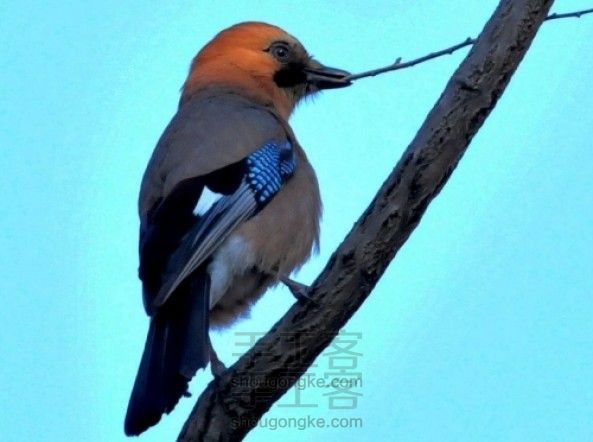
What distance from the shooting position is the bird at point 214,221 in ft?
16.0

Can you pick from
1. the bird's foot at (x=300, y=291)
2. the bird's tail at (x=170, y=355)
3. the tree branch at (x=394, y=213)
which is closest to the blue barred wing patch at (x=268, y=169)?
the bird's tail at (x=170, y=355)

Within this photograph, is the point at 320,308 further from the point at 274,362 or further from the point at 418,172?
the point at 418,172

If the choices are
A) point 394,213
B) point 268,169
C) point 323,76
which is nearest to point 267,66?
point 323,76

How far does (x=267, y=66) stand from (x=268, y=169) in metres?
1.52

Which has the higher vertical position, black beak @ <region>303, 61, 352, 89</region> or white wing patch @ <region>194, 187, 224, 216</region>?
black beak @ <region>303, 61, 352, 89</region>

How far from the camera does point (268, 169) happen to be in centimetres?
580

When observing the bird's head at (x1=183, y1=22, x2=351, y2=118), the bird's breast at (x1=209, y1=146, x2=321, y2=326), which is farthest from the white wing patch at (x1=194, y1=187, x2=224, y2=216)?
the bird's head at (x1=183, y1=22, x2=351, y2=118)

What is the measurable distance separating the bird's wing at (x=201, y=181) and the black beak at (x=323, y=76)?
704 mm

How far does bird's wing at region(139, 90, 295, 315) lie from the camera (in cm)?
512

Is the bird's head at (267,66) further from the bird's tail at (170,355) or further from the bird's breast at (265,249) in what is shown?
the bird's tail at (170,355)

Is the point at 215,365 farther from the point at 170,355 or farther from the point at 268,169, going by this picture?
the point at 268,169

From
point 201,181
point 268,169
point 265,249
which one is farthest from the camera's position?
point 268,169

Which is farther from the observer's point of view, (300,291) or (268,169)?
(268,169)

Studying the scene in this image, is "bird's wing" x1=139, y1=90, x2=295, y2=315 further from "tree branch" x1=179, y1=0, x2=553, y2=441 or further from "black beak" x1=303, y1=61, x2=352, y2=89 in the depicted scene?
"black beak" x1=303, y1=61, x2=352, y2=89
